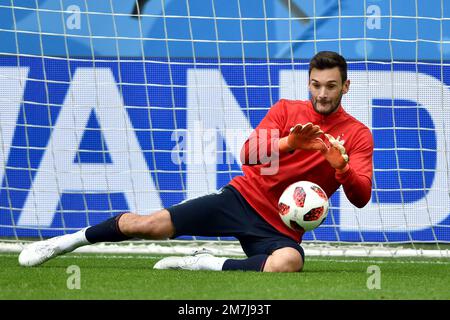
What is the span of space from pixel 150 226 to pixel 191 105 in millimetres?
2633

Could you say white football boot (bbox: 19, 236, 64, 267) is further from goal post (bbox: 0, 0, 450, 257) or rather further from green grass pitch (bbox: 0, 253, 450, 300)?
goal post (bbox: 0, 0, 450, 257)

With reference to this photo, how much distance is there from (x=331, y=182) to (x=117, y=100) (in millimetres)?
2890

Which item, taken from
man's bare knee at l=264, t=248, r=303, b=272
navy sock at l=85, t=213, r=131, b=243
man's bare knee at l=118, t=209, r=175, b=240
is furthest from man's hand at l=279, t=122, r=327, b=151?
navy sock at l=85, t=213, r=131, b=243

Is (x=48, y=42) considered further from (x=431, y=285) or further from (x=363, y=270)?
(x=431, y=285)

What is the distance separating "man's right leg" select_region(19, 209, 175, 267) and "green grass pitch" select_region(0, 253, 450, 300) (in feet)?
0.29

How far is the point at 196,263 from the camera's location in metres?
6.32

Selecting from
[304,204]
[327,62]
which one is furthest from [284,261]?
[327,62]

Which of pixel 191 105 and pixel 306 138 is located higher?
pixel 191 105

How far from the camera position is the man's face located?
20.0 ft

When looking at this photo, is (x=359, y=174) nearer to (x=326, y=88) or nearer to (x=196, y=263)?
(x=326, y=88)

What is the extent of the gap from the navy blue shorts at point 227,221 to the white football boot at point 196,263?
0.49 ft

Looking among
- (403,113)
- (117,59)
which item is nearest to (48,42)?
(117,59)

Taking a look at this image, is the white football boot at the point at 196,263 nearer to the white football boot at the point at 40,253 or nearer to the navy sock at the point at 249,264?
the navy sock at the point at 249,264

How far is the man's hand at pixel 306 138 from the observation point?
567 centimetres
